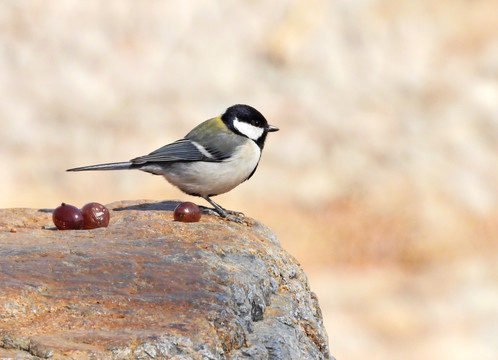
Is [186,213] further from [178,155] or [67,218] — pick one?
[178,155]

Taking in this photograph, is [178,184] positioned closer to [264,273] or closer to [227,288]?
[264,273]

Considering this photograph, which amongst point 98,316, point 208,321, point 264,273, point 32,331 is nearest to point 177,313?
point 208,321

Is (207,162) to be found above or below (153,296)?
above

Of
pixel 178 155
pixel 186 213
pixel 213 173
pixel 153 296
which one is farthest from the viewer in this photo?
pixel 178 155

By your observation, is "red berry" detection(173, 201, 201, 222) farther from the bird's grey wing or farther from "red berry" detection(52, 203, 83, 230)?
the bird's grey wing

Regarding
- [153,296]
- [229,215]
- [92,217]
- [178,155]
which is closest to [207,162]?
[178,155]

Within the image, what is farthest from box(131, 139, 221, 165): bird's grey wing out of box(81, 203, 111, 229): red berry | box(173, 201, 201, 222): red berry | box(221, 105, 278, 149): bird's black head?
box(81, 203, 111, 229): red berry

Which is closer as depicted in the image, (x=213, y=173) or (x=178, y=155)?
(x=213, y=173)
